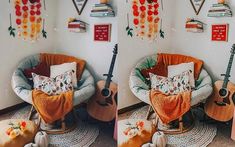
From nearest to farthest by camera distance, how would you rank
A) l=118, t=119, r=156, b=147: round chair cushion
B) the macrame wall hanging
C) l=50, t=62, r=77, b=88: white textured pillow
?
the macrame wall hanging, l=50, t=62, r=77, b=88: white textured pillow, l=118, t=119, r=156, b=147: round chair cushion

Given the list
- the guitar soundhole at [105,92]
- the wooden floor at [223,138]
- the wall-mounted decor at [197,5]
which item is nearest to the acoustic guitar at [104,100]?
the guitar soundhole at [105,92]

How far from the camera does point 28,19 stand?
77cm

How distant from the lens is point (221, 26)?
88 centimetres

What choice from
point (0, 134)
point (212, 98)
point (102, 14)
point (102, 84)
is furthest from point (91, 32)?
point (212, 98)

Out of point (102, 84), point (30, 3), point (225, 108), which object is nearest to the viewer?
point (30, 3)

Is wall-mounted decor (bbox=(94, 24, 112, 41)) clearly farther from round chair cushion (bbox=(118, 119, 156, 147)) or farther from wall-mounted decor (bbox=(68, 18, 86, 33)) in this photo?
round chair cushion (bbox=(118, 119, 156, 147))

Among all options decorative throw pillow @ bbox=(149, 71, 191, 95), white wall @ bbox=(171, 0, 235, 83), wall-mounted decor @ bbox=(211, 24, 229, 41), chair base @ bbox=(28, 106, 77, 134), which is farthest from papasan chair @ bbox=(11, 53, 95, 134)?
wall-mounted decor @ bbox=(211, 24, 229, 41)

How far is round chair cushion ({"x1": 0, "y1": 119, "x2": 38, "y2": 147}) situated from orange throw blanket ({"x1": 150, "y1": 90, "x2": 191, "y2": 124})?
1.50 ft

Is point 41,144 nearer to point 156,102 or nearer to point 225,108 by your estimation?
point 156,102

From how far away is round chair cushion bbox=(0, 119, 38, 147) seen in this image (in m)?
0.78

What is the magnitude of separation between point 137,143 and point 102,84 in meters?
0.29

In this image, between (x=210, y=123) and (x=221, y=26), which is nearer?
(x=221, y=26)

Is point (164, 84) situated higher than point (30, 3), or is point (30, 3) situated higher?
point (30, 3)

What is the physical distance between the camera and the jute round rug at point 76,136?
84 cm
